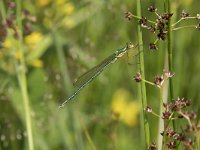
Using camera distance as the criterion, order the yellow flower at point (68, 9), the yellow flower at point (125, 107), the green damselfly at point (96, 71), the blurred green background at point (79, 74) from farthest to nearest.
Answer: the yellow flower at point (125, 107)
the yellow flower at point (68, 9)
the blurred green background at point (79, 74)
the green damselfly at point (96, 71)

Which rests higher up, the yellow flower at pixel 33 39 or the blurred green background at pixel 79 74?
the yellow flower at pixel 33 39

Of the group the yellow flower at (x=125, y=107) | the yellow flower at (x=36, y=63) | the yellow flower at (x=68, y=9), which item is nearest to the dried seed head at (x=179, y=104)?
the yellow flower at (x=36, y=63)

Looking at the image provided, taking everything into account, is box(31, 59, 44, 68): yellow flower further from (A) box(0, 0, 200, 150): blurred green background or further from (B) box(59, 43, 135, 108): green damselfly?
(B) box(59, 43, 135, 108): green damselfly

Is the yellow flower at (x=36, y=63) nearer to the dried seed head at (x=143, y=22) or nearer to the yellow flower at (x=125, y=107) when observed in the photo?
the yellow flower at (x=125, y=107)

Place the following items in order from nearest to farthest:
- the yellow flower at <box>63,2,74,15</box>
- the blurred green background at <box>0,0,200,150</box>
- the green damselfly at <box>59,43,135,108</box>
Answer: the green damselfly at <box>59,43,135,108</box> → the blurred green background at <box>0,0,200,150</box> → the yellow flower at <box>63,2,74,15</box>

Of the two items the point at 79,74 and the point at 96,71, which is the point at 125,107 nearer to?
the point at 79,74

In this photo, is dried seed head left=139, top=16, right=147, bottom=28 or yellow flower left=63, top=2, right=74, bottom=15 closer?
dried seed head left=139, top=16, right=147, bottom=28

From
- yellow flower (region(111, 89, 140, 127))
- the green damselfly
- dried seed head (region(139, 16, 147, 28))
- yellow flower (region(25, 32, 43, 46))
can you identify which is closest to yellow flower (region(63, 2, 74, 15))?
yellow flower (region(25, 32, 43, 46))

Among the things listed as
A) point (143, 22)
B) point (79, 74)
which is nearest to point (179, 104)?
point (143, 22)
